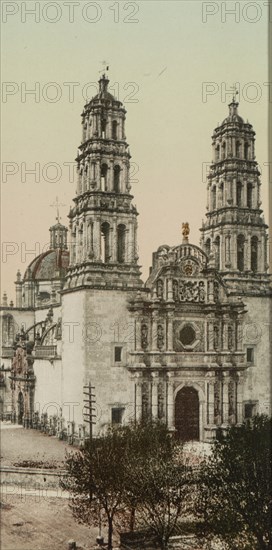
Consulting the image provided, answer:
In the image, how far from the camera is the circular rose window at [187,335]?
4494 centimetres

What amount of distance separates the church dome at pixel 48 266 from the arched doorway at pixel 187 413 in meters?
26.5

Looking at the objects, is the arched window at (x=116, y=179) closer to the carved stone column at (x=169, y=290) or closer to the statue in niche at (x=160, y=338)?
the carved stone column at (x=169, y=290)

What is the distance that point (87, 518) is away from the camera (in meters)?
28.6

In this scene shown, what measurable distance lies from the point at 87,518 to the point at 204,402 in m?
17.6

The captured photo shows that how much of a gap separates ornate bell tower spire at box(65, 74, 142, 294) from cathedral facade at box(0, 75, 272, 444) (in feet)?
0.23

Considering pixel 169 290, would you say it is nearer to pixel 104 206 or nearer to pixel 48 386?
pixel 104 206

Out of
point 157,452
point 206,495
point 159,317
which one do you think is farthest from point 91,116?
point 206,495

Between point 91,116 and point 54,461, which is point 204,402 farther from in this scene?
point 91,116

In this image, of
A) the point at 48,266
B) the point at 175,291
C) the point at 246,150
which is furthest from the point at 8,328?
the point at 246,150

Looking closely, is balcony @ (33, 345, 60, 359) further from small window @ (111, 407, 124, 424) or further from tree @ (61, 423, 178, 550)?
tree @ (61, 423, 178, 550)

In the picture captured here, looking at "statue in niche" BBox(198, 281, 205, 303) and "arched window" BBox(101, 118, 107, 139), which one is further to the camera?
"statue in niche" BBox(198, 281, 205, 303)

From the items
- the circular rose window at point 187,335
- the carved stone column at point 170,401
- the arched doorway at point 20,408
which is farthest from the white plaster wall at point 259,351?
the arched doorway at point 20,408

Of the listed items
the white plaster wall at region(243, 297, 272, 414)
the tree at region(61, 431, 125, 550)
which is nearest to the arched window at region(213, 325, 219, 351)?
the white plaster wall at region(243, 297, 272, 414)

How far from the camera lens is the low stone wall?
3503 centimetres
